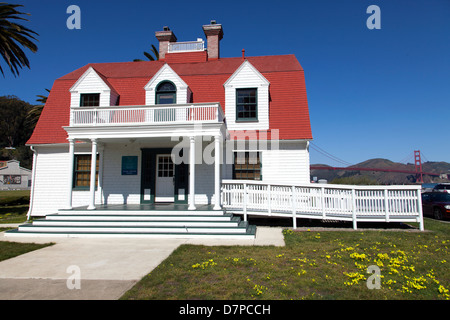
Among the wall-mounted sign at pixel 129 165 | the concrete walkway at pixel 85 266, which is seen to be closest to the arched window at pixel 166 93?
the wall-mounted sign at pixel 129 165

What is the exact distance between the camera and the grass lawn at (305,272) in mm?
4477

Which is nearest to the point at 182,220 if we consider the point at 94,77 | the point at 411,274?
the point at 411,274

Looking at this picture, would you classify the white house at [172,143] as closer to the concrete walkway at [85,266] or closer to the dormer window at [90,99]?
the dormer window at [90,99]

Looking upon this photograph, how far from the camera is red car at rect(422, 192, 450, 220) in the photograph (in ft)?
45.2

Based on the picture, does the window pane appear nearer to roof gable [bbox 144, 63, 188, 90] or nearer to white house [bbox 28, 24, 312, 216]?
white house [bbox 28, 24, 312, 216]

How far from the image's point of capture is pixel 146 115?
11773 millimetres

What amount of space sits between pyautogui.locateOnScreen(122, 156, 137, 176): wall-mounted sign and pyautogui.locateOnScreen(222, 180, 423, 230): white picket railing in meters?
4.92

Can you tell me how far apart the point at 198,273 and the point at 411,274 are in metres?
4.10

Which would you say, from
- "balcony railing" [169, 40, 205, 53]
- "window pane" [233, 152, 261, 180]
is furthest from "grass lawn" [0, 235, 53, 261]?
"balcony railing" [169, 40, 205, 53]

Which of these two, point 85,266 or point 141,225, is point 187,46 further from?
point 85,266

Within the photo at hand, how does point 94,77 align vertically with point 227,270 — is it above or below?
above

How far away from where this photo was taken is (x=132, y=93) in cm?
1477

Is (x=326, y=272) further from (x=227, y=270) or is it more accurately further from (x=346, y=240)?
(x=346, y=240)

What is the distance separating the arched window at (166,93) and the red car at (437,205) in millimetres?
14368
